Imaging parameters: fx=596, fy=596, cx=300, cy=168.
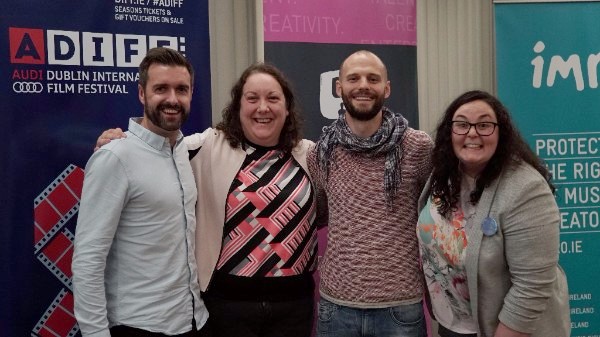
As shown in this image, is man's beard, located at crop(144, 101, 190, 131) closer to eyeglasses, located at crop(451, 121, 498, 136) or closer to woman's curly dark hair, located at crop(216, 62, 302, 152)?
woman's curly dark hair, located at crop(216, 62, 302, 152)

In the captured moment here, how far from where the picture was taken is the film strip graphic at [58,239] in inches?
90.2

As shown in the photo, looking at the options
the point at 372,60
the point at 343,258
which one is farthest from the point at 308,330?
the point at 372,60

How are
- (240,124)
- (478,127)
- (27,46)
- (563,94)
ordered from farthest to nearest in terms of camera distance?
(563,94) → (240,124) → (27,46) → (478,127)

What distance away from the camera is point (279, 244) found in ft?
7.13

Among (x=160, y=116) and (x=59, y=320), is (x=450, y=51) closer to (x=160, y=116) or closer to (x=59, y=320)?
(x=160, y=116)

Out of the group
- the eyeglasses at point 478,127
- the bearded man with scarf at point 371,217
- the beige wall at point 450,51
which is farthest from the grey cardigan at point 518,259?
the beige wall at point 450,51

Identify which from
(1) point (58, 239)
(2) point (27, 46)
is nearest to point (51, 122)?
(2) point (27, 46)

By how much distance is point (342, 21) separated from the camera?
10.0ft

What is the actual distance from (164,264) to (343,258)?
25.2 inches

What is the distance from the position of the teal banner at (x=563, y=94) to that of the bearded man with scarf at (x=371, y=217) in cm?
134

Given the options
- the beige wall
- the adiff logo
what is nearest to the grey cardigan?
the adiff logo

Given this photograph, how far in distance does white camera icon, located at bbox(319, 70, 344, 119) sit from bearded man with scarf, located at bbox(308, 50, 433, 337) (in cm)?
72

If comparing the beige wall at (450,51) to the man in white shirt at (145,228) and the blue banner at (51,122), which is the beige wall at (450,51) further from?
the man in white shirt at (145,228)

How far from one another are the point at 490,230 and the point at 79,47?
167 centimetres
